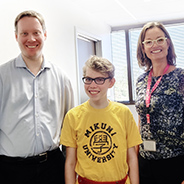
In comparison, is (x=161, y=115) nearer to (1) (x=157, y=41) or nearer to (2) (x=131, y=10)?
(1) (x=157, y=41)

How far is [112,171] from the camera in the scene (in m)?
1.37

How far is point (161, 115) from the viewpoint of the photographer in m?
1.57

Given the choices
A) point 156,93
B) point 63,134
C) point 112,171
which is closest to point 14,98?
point 63,134

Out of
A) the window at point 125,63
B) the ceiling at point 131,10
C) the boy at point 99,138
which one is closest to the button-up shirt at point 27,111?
the boy at point 99,138

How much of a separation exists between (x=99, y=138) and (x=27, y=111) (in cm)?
49

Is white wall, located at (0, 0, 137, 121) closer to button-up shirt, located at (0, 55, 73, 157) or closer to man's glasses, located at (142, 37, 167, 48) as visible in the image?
button-up shirt, located at (0, 55, 73, 157)

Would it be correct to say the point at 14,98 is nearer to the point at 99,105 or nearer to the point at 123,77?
the point at 99,105

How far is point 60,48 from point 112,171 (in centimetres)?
217

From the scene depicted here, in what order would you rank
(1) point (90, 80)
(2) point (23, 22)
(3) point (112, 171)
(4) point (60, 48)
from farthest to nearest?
(4) point (60, 48), (2) point (23, 22), (1) point (90, 80), (3) point (112, 171)

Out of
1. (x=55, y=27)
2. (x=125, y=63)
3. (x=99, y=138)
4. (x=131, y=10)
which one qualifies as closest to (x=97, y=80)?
(x=99, y=138)

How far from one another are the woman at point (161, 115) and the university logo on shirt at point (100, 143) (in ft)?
1.02

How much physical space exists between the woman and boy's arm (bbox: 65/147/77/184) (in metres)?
0.48

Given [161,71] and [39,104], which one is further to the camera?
[161,71]

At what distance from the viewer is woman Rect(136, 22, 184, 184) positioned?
5.05ft
